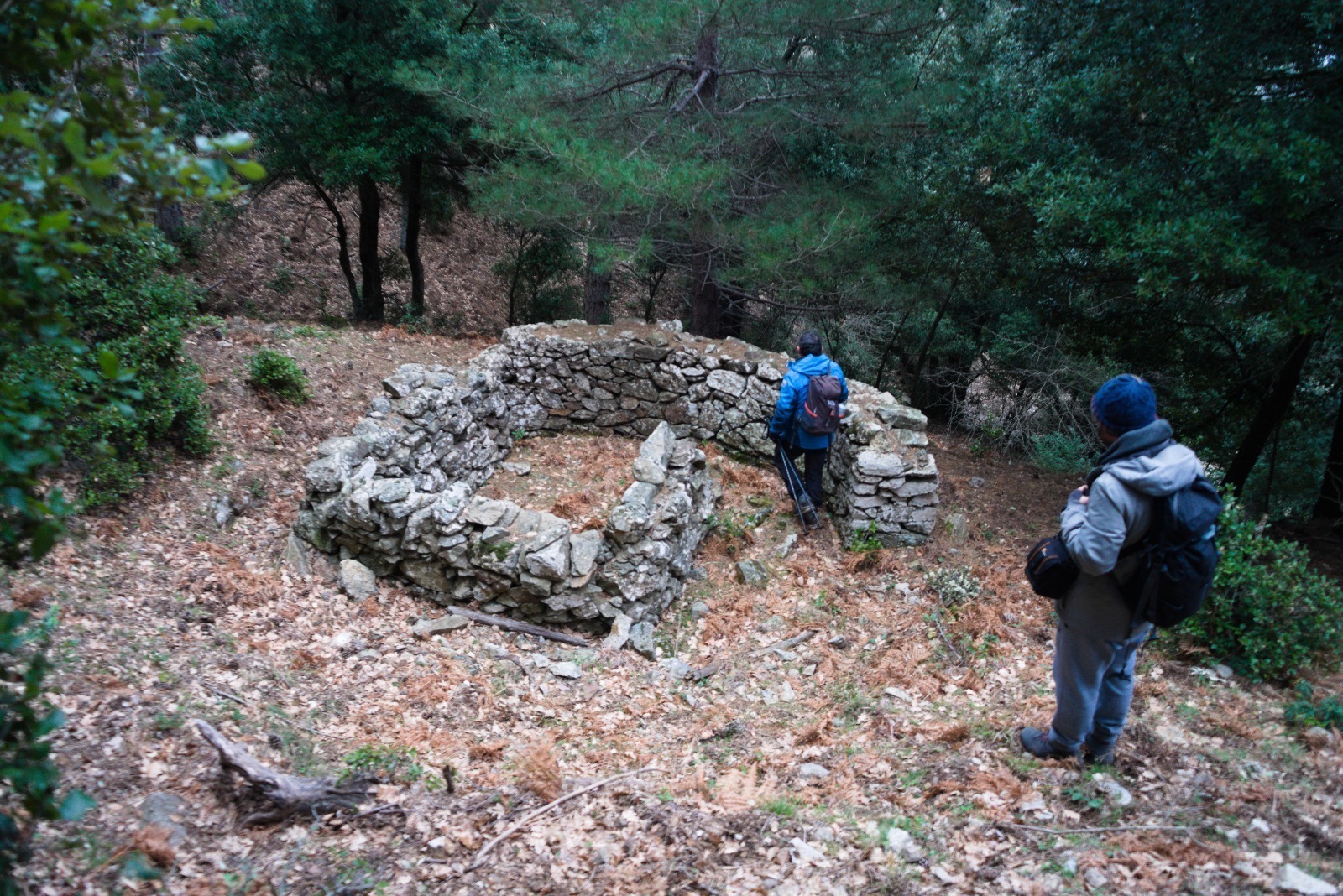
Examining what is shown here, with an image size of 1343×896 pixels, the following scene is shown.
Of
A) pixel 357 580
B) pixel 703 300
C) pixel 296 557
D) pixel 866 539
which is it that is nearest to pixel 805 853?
pixel 357 580

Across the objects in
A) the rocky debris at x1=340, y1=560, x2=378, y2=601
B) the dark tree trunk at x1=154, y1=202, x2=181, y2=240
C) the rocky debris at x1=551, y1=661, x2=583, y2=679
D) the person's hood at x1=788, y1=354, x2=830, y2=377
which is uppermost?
the dark tree trunk at x1=154, y1=202, x2=181, y2=240

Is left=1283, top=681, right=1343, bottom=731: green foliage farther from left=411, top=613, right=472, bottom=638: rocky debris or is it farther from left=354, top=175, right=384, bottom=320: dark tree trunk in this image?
left=354, top=175, right=384, bottom=320: dark tree trunk

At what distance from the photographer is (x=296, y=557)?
5473 millimetres

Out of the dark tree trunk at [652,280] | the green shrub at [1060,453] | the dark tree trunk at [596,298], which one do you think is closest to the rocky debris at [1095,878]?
the green shrub at [1060,453]

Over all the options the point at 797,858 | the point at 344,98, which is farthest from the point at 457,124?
the point at 797,858

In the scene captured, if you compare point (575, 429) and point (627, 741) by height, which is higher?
point (575, 429)

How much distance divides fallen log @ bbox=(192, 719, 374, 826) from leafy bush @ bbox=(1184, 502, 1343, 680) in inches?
197

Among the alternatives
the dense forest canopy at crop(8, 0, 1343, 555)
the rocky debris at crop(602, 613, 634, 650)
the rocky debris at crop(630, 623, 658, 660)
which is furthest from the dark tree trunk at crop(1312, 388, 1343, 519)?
the rocky debris at crop(602, 613, 634, 650)

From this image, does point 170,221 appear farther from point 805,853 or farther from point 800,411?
point 805,853

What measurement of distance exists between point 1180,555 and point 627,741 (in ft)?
9.72

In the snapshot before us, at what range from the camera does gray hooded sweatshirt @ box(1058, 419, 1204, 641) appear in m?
2.89

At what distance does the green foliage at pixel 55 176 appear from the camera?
5.51ft

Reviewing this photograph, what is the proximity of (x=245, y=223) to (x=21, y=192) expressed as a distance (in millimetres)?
17184

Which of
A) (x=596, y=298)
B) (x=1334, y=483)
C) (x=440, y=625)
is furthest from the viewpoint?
(x=596, y=298)
